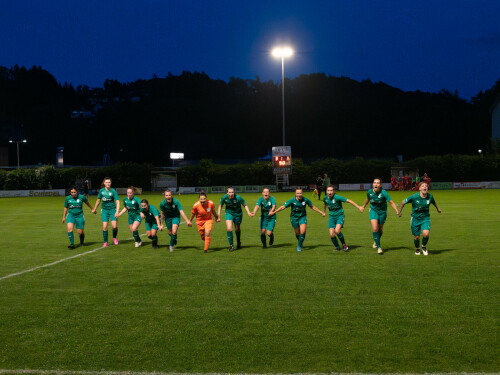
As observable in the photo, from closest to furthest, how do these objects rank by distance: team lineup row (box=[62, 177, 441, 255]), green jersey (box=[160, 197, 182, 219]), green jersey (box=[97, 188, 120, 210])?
team lineup row (box=[62, 177, 441, 255]), green jersey (box=[160, 197, 182, 219]), green jersey (box=[97, 188, 120, 210])

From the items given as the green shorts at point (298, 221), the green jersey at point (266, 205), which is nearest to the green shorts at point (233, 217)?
the green jersey at point (266, 205)

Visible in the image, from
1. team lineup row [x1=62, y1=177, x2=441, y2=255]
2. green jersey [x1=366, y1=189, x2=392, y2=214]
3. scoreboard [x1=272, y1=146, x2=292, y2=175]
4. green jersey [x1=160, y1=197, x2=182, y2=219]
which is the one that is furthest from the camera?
scoreboard [x1=272, y1=146, x2=292, y2=175]

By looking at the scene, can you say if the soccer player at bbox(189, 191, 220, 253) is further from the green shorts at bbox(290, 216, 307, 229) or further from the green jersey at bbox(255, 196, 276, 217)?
the green shorts at bbox(290, 216, 307, 229)

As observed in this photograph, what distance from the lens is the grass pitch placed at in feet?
19.1

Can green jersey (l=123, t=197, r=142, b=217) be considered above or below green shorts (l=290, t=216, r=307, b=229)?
above

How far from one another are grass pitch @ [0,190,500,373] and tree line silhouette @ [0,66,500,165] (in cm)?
8143

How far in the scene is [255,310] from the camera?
7820 mm

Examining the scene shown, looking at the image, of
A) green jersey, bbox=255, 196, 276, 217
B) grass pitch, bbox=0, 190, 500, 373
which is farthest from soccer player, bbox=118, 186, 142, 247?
green jersey, bbox=255, 196, 276, 217

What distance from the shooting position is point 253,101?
343ft

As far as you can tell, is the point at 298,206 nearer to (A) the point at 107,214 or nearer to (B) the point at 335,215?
(B) the point at 335,215

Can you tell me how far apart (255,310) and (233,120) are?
94883mm

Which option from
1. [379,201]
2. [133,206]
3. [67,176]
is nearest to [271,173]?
[67,176]

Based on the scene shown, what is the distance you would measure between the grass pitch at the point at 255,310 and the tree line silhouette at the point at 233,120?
81434 mm

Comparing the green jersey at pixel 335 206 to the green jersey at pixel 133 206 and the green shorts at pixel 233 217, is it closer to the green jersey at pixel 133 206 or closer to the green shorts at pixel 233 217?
the green shorts at pixel 233 217
